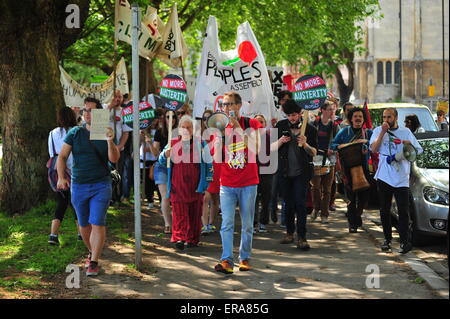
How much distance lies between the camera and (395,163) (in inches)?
364

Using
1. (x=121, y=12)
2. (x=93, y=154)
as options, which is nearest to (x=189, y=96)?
(x=121, y=12)

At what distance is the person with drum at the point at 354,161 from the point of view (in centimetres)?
1099

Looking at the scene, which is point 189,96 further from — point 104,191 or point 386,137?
point 104,191

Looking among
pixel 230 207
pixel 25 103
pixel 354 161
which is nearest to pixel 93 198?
pixel 230 207

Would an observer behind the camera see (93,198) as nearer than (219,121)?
Yes

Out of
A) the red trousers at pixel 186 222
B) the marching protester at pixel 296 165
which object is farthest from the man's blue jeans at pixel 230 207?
the red trousers at pixel 186 222

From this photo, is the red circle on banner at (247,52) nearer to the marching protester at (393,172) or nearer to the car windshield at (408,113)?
the marching protester at (393,172)

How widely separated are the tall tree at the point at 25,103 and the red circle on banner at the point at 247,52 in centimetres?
332

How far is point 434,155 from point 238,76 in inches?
135

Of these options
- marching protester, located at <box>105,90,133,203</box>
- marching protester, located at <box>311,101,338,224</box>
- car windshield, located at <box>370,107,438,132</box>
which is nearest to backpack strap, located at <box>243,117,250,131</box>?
marching protester, located at <box>311,101,338,224</box>

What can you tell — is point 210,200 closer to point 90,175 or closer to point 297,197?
point 297,197

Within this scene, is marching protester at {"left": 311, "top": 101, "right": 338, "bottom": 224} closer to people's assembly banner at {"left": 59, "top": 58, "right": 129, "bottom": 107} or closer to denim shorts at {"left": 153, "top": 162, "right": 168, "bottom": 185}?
denim shorts at {"left": 153, "top": 162, "right": 168, "bottom": 185}

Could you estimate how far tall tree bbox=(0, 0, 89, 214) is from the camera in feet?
40.5
